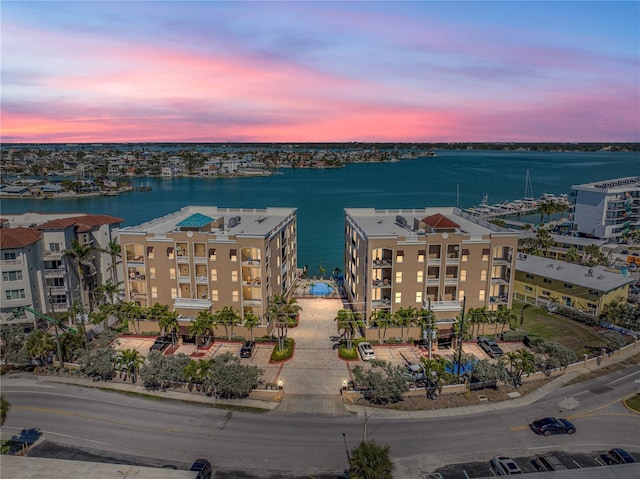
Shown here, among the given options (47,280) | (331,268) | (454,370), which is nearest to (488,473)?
(454,370)

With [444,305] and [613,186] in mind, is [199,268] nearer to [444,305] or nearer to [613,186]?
[444,305]

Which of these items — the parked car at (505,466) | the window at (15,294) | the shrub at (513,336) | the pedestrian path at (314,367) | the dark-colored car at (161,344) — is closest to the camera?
the parked car at (505,466)

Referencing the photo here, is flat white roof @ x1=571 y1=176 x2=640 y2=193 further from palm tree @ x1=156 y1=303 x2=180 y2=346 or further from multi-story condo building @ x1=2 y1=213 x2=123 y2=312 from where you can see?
multi-story condo building @ x1=2 y1=213 x2=123 y2=312

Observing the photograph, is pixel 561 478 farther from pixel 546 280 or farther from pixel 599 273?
pixel 599 273

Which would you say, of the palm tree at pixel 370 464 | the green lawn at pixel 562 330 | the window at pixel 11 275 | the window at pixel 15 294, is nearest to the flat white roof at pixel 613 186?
the green lawn at pixel 562 330

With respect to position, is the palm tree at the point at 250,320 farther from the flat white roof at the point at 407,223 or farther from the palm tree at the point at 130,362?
the flat white roof at the point at 407,223

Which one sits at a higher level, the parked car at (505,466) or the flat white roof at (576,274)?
the flat white roof at (576,274)
